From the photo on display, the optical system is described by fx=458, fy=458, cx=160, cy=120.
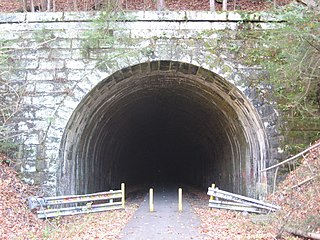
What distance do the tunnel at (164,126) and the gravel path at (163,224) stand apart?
6.83 feet

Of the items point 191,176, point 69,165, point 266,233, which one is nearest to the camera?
point 266,233

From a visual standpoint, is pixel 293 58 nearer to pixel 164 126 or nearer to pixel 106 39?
pixel 106 39

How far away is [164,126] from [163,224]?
13.3 m

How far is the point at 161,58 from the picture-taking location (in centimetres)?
1161

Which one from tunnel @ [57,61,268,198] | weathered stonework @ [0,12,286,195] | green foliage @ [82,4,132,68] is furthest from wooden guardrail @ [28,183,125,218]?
green foliage @ [82,4,132,68]

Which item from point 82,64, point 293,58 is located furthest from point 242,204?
point 82,64

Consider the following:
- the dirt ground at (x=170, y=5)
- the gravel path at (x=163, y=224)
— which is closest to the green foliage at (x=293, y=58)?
the gravel path at (x=163, y=224)

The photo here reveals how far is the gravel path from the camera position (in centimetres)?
878

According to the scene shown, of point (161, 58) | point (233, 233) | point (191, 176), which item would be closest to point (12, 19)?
point (161, 58)

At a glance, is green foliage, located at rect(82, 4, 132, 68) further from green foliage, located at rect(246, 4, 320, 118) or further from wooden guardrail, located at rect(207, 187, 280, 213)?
wooden guardrail, located at rect(207, 187, 280, 213)

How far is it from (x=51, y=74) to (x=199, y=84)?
164 inches

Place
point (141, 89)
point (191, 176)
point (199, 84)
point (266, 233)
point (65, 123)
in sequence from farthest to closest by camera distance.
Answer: point (191, 176)
point (141, 89)
point (199, 84)
point (65, 123)
point (266, 233)

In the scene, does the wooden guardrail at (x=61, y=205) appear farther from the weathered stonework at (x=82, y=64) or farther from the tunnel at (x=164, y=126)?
the tunnel at (x=164, y=126)

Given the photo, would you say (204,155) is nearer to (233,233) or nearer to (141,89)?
(141,89)
